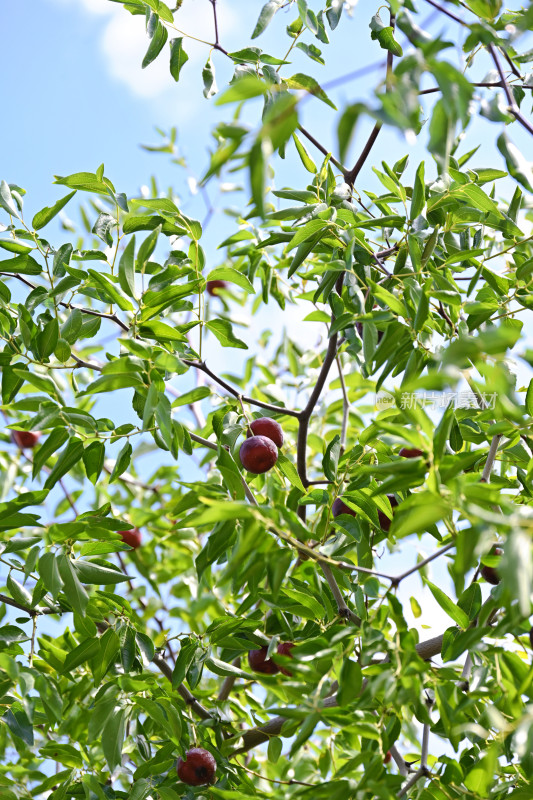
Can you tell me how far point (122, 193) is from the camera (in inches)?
71.0

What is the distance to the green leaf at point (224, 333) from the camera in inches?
68.2

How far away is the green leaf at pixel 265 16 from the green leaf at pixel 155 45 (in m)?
0.23

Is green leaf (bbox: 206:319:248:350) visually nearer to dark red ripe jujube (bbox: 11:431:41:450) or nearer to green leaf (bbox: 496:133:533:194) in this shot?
green leaf (bbox: 496:133:533:194)

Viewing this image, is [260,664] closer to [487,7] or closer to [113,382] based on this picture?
[113,382]

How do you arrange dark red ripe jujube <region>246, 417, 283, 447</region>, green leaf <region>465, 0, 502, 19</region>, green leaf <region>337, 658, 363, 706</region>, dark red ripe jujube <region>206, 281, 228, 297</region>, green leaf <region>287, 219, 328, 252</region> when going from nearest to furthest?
green leaf <region>337, 658, 363, 706</region> < green leaf <region>465, 0, 502, 19</region> < green leaf <region>287, 219, 328, 252</region> < dark red ripe jujube <region>246, 417, 283, 447</region> < dark red ripe jujube <region>206, 281, 228, 297</region>

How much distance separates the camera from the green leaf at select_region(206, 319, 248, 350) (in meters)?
1.73

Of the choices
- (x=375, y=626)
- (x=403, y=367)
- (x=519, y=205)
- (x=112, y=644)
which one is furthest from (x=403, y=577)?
(x=519, y=205)

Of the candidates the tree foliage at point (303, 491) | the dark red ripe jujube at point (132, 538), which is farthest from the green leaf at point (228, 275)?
the dark red ripe jujube at point (132, 538)

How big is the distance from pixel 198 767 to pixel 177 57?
1714 mm

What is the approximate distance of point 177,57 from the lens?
195 cm

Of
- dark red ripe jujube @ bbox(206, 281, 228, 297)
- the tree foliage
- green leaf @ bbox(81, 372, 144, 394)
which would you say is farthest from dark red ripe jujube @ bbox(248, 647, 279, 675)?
dark red ripe jujube @ bbox(206, 281, 228, 297)

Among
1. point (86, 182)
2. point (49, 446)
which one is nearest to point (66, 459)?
point (49, 446)

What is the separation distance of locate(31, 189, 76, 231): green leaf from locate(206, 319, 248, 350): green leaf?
413 millimetres

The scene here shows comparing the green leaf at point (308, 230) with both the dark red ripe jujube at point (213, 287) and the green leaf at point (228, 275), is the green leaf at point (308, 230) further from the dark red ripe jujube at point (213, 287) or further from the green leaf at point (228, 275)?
the dark red ripe jujube at point (213, 287)
